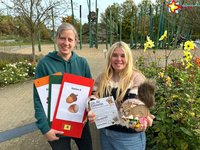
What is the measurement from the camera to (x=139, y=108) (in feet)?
4.92

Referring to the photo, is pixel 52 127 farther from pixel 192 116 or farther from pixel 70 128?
pixel 192 116

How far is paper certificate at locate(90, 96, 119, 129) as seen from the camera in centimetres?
162

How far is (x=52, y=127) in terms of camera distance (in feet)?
5.89

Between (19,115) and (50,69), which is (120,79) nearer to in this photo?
(50,69)

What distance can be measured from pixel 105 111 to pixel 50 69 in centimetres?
59

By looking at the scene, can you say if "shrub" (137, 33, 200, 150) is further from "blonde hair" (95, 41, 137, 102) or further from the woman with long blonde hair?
"blonde hair" (95, 41, 137, 102)

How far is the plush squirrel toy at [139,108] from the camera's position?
4.90ft

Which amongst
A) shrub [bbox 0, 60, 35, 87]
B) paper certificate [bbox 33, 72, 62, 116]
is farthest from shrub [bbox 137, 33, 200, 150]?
shrub [bbox 0, 60, 35, 87]

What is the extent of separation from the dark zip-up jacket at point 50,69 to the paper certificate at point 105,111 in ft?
1.43

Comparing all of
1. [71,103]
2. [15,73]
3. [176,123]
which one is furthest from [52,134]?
[15,73]

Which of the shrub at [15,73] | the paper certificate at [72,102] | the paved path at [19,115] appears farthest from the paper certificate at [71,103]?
the shrub at [15,73]

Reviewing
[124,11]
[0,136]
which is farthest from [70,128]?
[124,11]

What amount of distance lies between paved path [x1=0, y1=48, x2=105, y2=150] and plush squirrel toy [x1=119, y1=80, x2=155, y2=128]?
1.72m

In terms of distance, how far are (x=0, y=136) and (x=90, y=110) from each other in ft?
8.67
